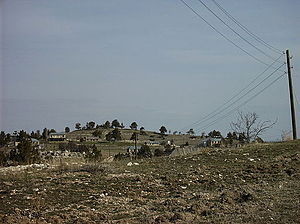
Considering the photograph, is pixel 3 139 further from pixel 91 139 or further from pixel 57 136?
pixel 91 139

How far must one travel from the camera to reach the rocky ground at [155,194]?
8.05m

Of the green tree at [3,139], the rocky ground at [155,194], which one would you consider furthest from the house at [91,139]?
the rocky ground at [155,194]

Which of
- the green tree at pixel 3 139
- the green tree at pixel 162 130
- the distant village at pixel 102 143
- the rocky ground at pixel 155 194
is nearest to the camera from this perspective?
the rocky ground at pixel 155 194

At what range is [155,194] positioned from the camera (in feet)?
34.2

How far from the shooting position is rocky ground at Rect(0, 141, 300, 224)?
8.05 m

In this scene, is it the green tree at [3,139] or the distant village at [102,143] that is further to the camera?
the green tree at [3,139]

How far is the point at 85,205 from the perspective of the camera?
897cm

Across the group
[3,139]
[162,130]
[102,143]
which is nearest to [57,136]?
[102,143]

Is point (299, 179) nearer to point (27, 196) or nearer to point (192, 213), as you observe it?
point (192, 213)

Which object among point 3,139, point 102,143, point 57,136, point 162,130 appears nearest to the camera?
point 3,139

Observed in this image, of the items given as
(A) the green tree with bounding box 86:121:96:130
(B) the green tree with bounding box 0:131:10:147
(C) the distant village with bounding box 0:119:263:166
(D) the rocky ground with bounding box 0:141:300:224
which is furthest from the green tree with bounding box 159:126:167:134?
(D) the rocky ground with bounding box 0:141:300:224

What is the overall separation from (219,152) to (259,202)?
1071 centimetres

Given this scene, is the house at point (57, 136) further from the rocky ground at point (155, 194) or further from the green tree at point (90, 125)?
the rocky ground at point (155, 194)

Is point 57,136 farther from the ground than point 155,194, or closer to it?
farther from the ground
